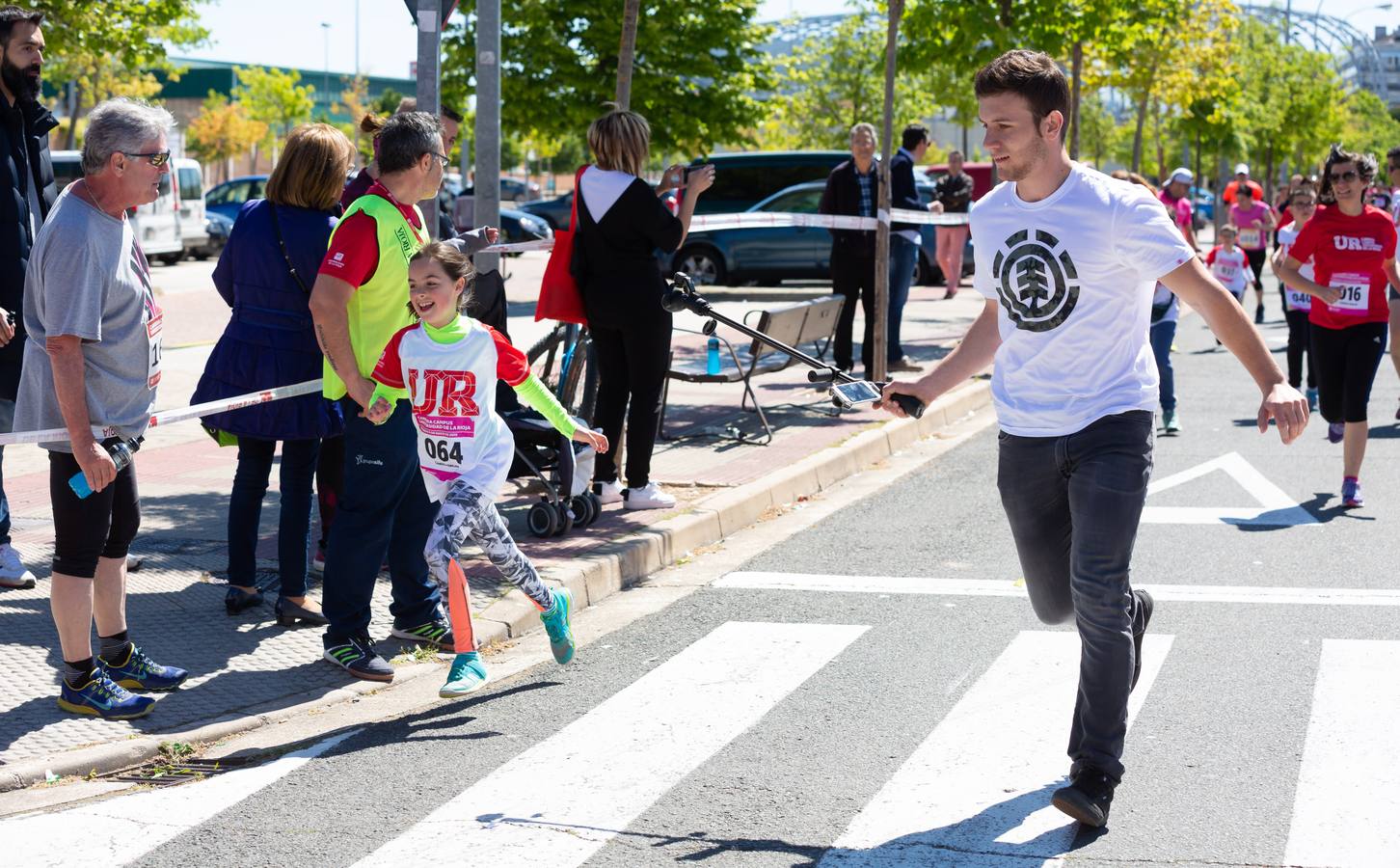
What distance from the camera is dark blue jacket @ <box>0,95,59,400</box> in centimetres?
636

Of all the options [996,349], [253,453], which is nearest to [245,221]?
[253,453]

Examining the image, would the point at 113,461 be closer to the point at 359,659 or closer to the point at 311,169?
the point at 359,659

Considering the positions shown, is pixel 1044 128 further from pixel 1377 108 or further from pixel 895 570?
pixel 1377 108

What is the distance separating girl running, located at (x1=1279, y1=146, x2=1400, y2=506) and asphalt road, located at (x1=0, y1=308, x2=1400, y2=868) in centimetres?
172

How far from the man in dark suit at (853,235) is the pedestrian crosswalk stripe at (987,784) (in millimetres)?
7965

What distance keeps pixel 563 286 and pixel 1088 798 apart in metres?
4.61

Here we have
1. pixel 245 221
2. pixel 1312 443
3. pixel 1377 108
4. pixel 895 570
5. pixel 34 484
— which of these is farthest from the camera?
pixel 1377 108

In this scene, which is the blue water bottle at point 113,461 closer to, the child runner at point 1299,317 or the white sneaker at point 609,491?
the white sneaker at point 609,491

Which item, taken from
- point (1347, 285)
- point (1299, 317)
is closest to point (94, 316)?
point (1347, 285)

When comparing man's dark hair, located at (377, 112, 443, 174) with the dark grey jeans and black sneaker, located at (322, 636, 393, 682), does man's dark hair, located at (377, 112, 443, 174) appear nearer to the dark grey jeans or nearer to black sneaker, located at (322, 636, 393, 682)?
black sneaker, located at (322, 636, 393, 682)

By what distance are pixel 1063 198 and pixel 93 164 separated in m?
2.84

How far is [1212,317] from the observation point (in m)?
4.16

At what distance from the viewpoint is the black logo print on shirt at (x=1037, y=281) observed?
13.9ft

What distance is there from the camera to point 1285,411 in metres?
3.99
